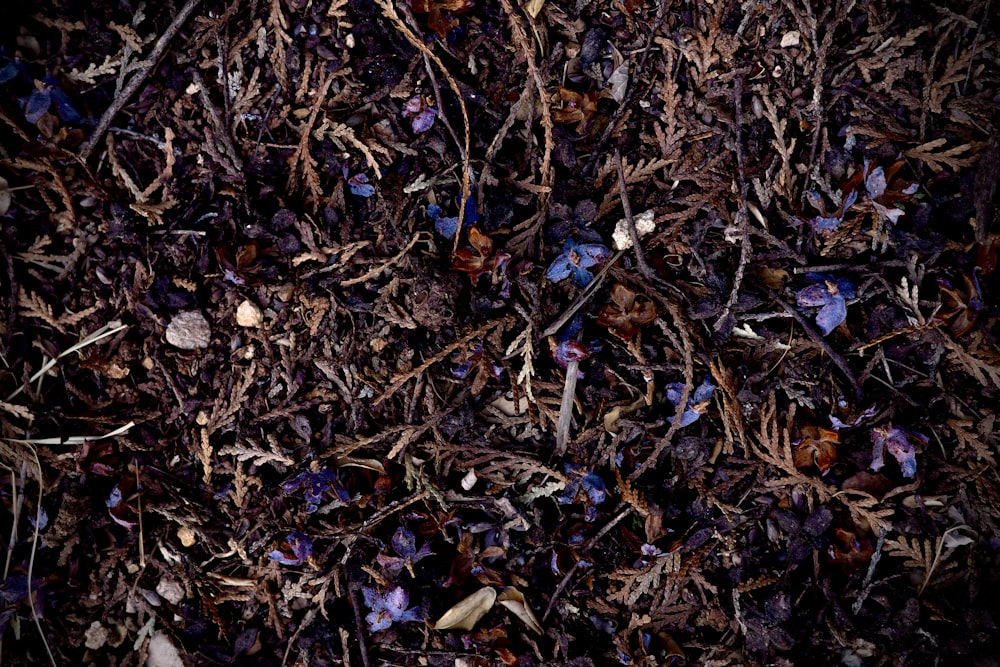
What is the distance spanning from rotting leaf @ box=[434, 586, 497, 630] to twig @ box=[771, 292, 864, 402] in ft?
→ 4.83

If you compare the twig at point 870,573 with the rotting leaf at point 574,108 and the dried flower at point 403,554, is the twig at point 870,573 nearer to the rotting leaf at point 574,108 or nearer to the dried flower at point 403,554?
the dried flower at point 403,554

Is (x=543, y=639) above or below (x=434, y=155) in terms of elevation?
below

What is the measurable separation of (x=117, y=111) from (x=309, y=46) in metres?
0.75

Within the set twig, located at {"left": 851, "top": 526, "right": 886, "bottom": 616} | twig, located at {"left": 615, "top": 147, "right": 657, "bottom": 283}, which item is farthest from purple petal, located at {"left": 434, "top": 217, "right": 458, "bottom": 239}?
twig, located at {"left": 851, "top": 526, "right": 886, "bottom": 616}

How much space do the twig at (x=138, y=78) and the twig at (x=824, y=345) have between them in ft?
7.80

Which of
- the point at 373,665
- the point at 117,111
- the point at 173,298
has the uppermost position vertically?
the point at 117,111

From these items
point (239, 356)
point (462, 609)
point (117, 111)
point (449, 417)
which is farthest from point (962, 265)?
point (117, 111)

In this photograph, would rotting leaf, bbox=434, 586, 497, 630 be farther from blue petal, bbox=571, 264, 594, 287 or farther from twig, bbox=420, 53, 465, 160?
twig, bbox=420, 53, 465, 160

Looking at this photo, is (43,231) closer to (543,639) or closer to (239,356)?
(239,356)

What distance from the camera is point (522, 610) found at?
2.17m

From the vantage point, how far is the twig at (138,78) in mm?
2166

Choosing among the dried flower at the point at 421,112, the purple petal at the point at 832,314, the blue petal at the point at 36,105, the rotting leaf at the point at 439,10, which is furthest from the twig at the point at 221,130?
the purple petal at the point at 832,314

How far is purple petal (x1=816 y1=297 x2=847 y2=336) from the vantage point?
2080mm

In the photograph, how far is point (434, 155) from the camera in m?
2.17
